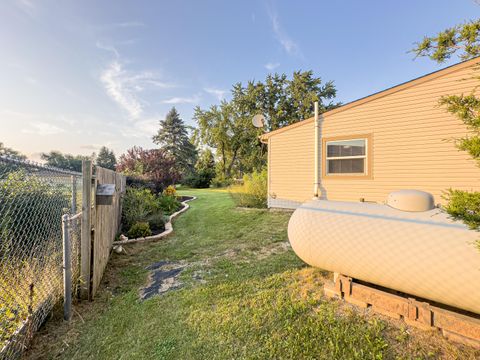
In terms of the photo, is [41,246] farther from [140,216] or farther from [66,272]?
[140,216]

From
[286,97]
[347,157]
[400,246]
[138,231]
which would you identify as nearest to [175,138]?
[286,97]

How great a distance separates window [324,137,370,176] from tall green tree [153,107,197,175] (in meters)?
33.1

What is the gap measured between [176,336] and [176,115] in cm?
4134

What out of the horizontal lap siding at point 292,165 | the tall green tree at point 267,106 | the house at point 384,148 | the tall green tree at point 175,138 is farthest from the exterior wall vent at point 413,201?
the tall green tree at point 175,138

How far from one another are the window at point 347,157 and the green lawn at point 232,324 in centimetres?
433

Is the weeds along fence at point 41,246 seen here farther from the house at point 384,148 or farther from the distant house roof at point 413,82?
the distant house roof at point 413,82

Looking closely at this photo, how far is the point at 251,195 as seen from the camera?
9344 mm

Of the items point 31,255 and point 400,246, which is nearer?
point 400,246

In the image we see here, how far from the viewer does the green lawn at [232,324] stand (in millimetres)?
1766

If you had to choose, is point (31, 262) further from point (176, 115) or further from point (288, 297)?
point (176, 115)

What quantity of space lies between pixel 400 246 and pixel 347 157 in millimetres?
5401

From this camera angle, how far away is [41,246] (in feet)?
8.47

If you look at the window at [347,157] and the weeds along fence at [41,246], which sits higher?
the window at [347,157]

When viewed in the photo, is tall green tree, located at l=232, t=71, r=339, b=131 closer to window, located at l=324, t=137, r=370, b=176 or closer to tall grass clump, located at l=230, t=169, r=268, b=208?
tall grass clump, located at l=230, t=169, r=268, b=208
